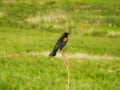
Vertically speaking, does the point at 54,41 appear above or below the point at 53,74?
below

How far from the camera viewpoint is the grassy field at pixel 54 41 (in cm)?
1653

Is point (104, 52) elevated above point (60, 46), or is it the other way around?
point (60, 46)

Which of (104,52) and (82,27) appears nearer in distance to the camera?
(104,52)

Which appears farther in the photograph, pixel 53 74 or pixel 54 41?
pixel 54 41

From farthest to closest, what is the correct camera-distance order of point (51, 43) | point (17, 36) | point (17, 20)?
point (17, 20) → point (17, 36) → point (51, 43)

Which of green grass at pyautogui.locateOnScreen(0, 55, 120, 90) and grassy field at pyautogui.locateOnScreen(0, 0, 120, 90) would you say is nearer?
green grass at pyautogui.locateOnScreen(0, 55, 120, 90)

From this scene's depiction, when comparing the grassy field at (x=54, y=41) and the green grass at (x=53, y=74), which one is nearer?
the green grass at (x=53, y=74)

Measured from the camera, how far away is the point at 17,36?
31641 millimetres

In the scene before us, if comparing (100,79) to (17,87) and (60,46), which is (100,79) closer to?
(17,87)

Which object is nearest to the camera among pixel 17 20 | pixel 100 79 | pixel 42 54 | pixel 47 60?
pixel 100 79

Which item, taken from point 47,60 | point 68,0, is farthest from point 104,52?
point 68,0

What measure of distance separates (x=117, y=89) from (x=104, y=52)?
10.7m

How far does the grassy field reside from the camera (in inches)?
651

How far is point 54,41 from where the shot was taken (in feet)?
98.5
